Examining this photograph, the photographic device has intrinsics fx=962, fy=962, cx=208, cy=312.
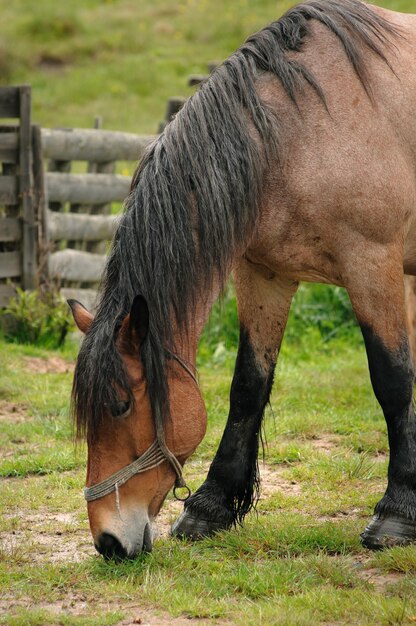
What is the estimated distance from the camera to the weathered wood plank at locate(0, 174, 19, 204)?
7395 mm

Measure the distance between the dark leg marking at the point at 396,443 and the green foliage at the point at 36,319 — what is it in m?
3.98

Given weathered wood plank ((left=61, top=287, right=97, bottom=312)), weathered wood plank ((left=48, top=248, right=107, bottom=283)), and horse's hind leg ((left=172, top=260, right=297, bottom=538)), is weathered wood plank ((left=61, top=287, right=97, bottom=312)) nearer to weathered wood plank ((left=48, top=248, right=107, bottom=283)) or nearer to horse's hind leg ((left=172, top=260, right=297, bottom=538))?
weathered wood plank ((left=48, top=248, right=107, bottom=283))

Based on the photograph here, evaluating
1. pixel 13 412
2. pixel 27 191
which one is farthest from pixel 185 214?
pixel 27 191

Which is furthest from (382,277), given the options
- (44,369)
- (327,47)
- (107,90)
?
(107,90)

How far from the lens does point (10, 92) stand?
7.50m

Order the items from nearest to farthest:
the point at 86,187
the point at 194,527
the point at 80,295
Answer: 1. the point at 194,527
2. the point at 80,295
3. the point at 86,187

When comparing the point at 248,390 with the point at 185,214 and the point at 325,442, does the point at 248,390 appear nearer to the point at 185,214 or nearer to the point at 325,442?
the point at 185,214

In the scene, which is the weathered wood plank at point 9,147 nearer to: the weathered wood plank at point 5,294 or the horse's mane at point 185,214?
the weathered wood plank at point 5,294

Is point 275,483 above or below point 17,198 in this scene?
below

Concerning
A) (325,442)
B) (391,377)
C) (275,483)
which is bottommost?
(275,483)

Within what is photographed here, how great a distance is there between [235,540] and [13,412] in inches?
98.0

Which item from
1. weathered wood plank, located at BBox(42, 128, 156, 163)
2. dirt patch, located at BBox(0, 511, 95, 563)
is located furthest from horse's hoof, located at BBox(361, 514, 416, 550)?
weathered wood plank, located at BBox(42, 128, 156, 163)

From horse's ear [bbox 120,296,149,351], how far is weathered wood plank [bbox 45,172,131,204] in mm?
5110

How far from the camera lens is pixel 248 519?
13.8 ft
